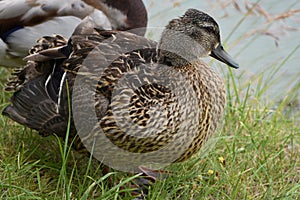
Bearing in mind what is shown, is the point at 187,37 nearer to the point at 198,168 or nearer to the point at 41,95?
the point at 198,168

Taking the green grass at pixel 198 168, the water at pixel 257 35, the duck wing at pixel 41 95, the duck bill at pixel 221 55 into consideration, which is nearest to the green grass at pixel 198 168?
the green grass at pixel 198 168

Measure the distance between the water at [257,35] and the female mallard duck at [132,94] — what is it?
183 cm

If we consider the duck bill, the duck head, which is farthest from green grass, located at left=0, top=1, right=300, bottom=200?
the duck head

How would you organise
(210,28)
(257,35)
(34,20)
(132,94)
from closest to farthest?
(132,94), (210,28), (34,20), (257,35)

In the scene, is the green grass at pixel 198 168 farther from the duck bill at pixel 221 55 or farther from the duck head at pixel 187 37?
the duck head at pixel 187 37

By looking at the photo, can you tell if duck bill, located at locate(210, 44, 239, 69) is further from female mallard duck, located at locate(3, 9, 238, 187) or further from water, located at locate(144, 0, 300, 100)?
water, located at locate(144, 0, 300, 100)

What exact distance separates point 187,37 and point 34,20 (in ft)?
4.93

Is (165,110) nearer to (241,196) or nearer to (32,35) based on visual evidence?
(241,196)

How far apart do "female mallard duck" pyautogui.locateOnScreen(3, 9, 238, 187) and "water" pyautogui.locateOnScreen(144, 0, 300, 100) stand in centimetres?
183

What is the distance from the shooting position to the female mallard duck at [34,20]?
4.54m

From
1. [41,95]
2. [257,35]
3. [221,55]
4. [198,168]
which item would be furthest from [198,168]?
[257,35]

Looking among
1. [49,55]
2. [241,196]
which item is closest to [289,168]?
[241,196]

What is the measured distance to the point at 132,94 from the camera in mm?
3289

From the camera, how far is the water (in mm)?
5594
